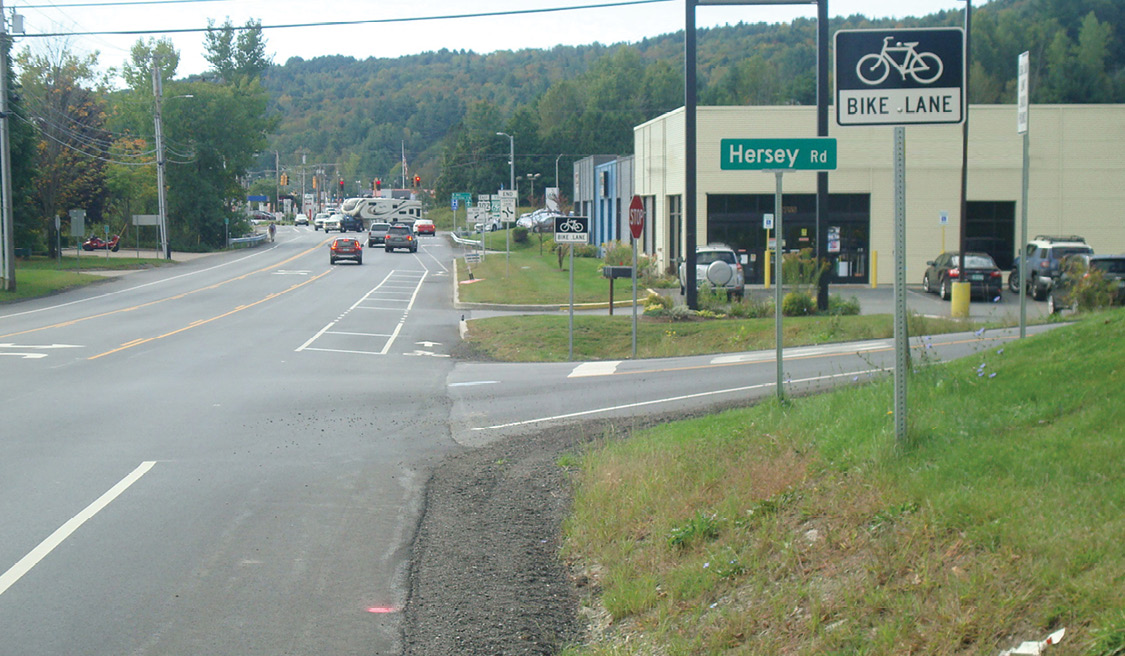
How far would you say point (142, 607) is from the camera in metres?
6.32

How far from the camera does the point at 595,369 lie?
1836 cm

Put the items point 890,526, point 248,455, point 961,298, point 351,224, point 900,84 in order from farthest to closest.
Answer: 1. point 351,224
2. point 961,298
3. point 248,455
4. point 900,84
5. point 890,526

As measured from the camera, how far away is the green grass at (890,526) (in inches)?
178

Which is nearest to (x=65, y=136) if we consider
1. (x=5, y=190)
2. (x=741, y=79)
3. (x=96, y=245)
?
(x=96, y=245)

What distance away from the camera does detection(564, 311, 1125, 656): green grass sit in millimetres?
4523

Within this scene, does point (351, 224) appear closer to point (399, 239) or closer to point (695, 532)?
point (399, 239)

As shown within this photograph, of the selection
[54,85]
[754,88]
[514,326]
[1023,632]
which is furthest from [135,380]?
[754,88]

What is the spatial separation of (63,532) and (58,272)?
152ft

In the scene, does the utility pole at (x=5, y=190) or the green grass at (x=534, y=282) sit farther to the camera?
the utility pole at (x=5, y=190)

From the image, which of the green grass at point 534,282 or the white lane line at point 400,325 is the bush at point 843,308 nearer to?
the green grass at point 534,282

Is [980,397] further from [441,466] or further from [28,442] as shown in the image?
[28,442]

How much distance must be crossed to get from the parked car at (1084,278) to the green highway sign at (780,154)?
14.9 meters

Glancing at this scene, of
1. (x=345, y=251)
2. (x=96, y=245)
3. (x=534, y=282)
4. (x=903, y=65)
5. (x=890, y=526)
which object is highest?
(x=903, y=65)

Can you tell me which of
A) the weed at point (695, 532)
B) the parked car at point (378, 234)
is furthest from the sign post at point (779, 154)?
the parked car at point (378, 234)
